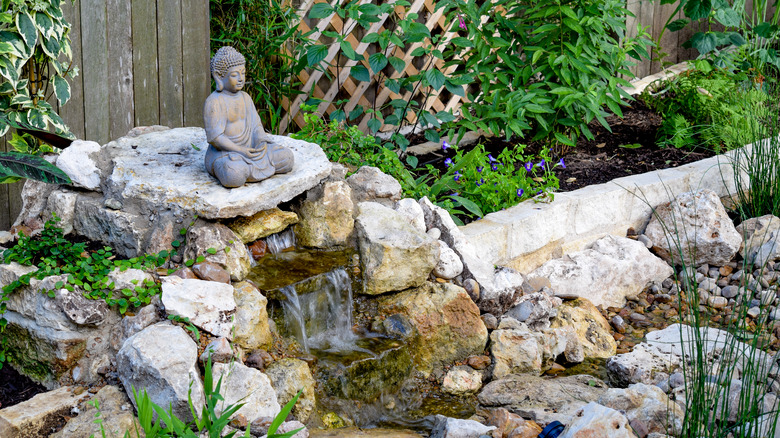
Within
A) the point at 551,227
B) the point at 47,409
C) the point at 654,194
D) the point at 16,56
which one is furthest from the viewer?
the point at 654,194

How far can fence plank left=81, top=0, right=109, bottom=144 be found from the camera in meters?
3.82

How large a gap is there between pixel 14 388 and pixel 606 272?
2998 millimetres

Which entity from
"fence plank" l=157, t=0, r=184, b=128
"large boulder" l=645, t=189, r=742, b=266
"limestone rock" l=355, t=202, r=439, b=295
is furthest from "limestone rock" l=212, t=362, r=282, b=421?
"large boulder" l=645, t=189, r=742, b=266

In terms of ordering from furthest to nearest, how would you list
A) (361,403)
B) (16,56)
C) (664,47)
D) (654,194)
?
(664,47)
(654,194)
(16,56)
(361,403)

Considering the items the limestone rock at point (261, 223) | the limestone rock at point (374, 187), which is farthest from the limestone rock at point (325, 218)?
the limestone rock at point (374, 187)

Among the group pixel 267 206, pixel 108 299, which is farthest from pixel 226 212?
pixel 108 299

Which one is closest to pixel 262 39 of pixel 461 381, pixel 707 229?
pixel 461 381

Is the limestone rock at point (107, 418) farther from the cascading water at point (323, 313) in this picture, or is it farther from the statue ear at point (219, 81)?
the statue ear at point (219, 81)

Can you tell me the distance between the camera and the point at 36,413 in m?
2.54

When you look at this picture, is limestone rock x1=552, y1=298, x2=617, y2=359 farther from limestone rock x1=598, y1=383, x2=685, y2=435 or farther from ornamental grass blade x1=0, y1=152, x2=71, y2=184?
ornamental grass blade x1=0, y1=152, x2=71, y2=184

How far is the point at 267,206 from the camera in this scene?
3.25 metres

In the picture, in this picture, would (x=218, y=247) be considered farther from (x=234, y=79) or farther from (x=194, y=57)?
(x=194, y=57)

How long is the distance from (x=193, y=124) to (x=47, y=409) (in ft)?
7.31

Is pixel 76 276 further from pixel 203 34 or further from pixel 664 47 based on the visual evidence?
pixel 664 47
